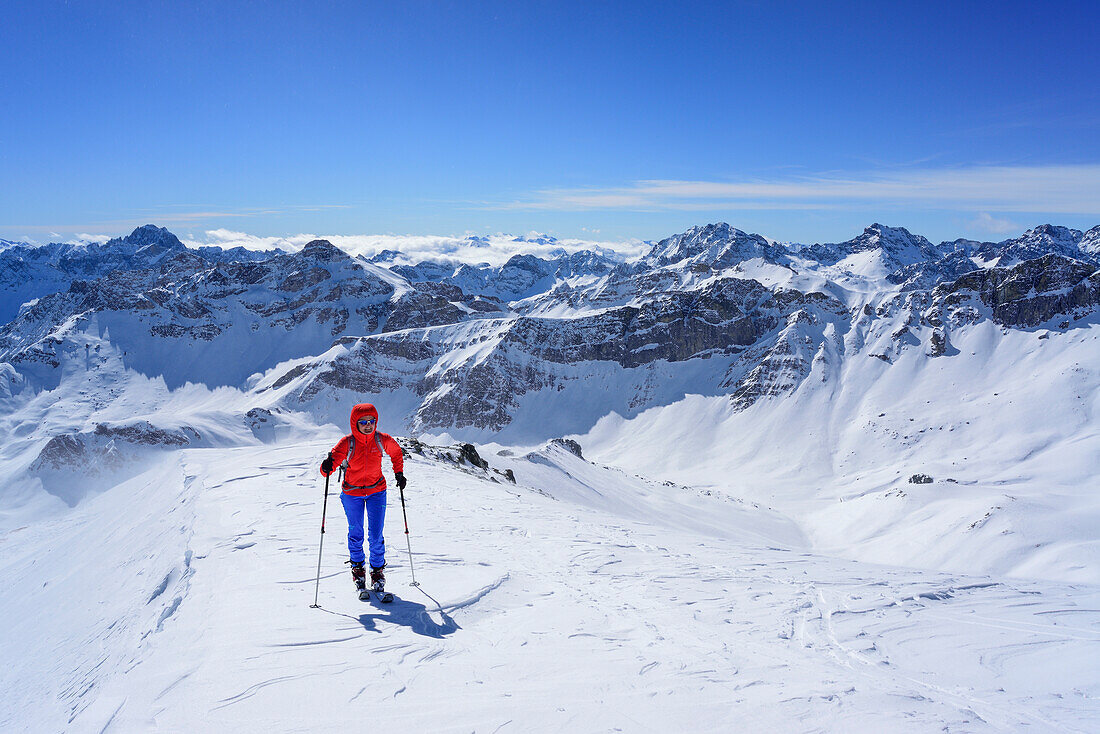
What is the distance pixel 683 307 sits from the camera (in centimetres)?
18400

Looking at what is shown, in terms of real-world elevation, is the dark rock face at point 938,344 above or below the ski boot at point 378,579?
below

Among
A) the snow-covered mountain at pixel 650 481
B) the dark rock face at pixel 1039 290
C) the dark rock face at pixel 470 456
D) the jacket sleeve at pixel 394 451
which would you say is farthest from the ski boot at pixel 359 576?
the dark rock face at pixel 1039 290

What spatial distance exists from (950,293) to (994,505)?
12276cm

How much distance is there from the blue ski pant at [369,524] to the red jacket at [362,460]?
134mm

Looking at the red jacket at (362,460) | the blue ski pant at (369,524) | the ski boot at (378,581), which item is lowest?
the ski boot at (378,581)

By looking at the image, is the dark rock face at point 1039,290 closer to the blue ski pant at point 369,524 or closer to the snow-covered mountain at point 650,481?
the snow-covered mountain at point 650,481

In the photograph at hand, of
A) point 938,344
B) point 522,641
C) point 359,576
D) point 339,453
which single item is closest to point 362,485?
point 339,453

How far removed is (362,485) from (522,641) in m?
3.68

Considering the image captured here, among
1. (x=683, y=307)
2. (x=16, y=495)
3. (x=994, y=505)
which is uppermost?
(x=683, y=307)

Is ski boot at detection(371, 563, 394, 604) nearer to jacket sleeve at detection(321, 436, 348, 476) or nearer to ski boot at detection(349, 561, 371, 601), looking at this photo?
ski boot at detection(349, 561, 371, 601)

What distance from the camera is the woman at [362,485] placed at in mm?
8891

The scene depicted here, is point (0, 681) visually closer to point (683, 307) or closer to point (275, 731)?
point (275, 731)

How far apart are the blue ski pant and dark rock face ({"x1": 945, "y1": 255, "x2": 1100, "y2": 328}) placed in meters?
175

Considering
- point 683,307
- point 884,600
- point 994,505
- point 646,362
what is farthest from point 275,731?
point 683,307
